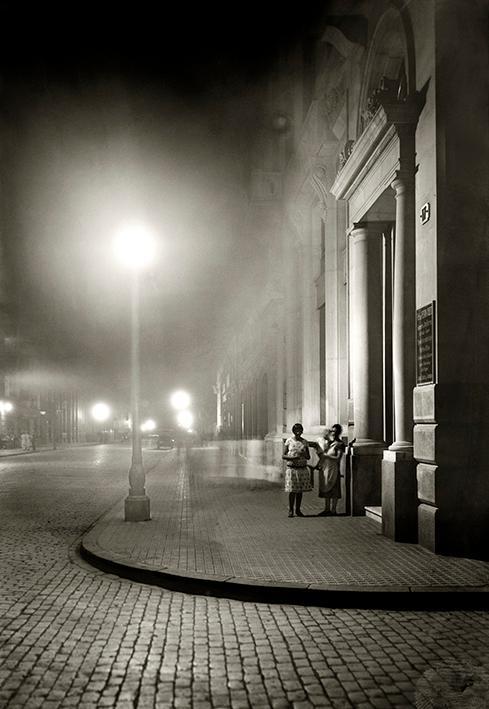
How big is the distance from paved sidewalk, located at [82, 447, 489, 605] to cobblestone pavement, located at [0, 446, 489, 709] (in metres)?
0.25

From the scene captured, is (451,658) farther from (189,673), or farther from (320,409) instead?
(320,409)

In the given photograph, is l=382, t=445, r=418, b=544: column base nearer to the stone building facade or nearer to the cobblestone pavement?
the stone building facade

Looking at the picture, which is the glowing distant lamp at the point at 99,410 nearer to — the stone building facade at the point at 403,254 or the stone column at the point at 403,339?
the stone building facade at the point at 403,254

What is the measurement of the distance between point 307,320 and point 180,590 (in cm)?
1444

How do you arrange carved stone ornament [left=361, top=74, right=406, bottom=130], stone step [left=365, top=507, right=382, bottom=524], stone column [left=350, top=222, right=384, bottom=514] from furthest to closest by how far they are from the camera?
stone column [left=350, top=222, right=384, bottom=514], stone step [left=365, top=507, right=382, bottom=524], carved stone ornament [left=361, top=74, right=406, bottom=130]

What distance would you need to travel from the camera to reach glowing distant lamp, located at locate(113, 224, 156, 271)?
42.3 ft

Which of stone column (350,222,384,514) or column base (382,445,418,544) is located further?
stone column (350,222,384,514)

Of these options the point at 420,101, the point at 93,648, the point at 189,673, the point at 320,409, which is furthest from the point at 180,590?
the point at 320,409

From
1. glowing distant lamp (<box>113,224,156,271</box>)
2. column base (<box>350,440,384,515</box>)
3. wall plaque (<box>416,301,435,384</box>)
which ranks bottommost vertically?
column base (<box>350,440,384,515</box>)

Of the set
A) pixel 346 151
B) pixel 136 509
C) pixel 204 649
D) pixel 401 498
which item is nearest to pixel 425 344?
pixel 401 498

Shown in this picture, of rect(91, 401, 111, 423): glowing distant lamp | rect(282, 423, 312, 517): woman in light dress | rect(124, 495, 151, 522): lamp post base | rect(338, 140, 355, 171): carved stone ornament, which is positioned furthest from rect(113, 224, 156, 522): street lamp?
rect(91, 401, 111, 423): glowing distant lamp

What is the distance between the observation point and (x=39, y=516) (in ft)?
48.1

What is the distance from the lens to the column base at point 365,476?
13.4m

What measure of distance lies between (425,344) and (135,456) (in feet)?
19.2
